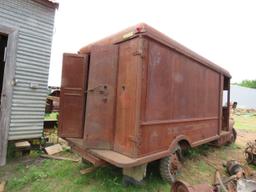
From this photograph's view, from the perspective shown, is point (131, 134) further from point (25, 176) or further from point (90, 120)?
point (25, 176)

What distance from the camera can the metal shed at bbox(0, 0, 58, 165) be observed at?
5.48 metres

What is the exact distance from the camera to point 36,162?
218 inches

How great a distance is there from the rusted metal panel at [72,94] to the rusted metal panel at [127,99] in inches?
46.2

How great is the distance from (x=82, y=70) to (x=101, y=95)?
1035 mm

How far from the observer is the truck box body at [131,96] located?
365 cm

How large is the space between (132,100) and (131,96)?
0.26 feet

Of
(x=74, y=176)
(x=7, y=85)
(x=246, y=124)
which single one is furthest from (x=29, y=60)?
(x=246, y=124)

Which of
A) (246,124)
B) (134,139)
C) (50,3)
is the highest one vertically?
(50,3)

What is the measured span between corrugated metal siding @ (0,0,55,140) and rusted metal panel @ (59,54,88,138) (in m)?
1.76

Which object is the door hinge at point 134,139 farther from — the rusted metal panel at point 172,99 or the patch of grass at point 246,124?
the patch of grass at point 246,124

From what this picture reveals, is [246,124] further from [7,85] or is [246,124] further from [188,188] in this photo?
[7,85]

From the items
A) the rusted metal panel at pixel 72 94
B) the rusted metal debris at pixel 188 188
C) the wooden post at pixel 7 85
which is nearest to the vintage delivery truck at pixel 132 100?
the rusted metal panel at pixel 72 94

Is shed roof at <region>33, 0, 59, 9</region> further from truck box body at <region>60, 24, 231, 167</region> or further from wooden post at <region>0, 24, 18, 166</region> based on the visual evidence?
truck box body at <region>60, 24, 231, 167</region>

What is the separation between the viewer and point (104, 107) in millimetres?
4086
